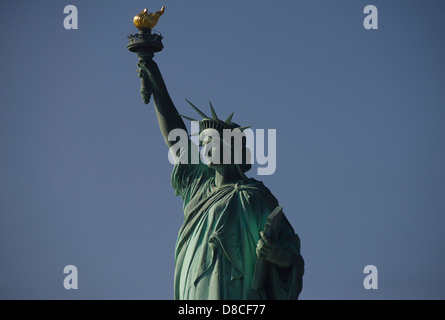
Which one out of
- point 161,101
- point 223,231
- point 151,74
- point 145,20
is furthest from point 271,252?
point 145,20

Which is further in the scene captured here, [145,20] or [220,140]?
[145,20]

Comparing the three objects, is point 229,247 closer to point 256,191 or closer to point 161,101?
point 256,191

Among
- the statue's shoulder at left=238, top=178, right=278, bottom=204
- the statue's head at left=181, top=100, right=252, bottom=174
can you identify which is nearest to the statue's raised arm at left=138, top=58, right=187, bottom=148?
the statue's head at left=181, top=100, right=252, bottom=174

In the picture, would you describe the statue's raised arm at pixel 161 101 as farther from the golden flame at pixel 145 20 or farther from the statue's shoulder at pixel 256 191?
the statue's shoulder at pixel 256 191

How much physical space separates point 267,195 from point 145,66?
2977mm

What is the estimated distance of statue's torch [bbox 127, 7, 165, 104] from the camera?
106 feet

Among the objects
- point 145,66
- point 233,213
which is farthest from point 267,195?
point 145,66

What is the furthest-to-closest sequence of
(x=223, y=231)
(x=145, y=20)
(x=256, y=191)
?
(x=145, y=20) → (x=256, y=191) → (x=223, y=231)

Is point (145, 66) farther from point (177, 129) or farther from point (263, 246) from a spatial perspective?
point (263, 246)

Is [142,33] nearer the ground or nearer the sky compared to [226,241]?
nearer the sky

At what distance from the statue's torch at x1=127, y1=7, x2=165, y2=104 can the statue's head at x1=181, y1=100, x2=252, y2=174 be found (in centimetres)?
102

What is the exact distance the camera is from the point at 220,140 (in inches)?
1242

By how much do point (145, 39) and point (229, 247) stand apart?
3.80 metres
